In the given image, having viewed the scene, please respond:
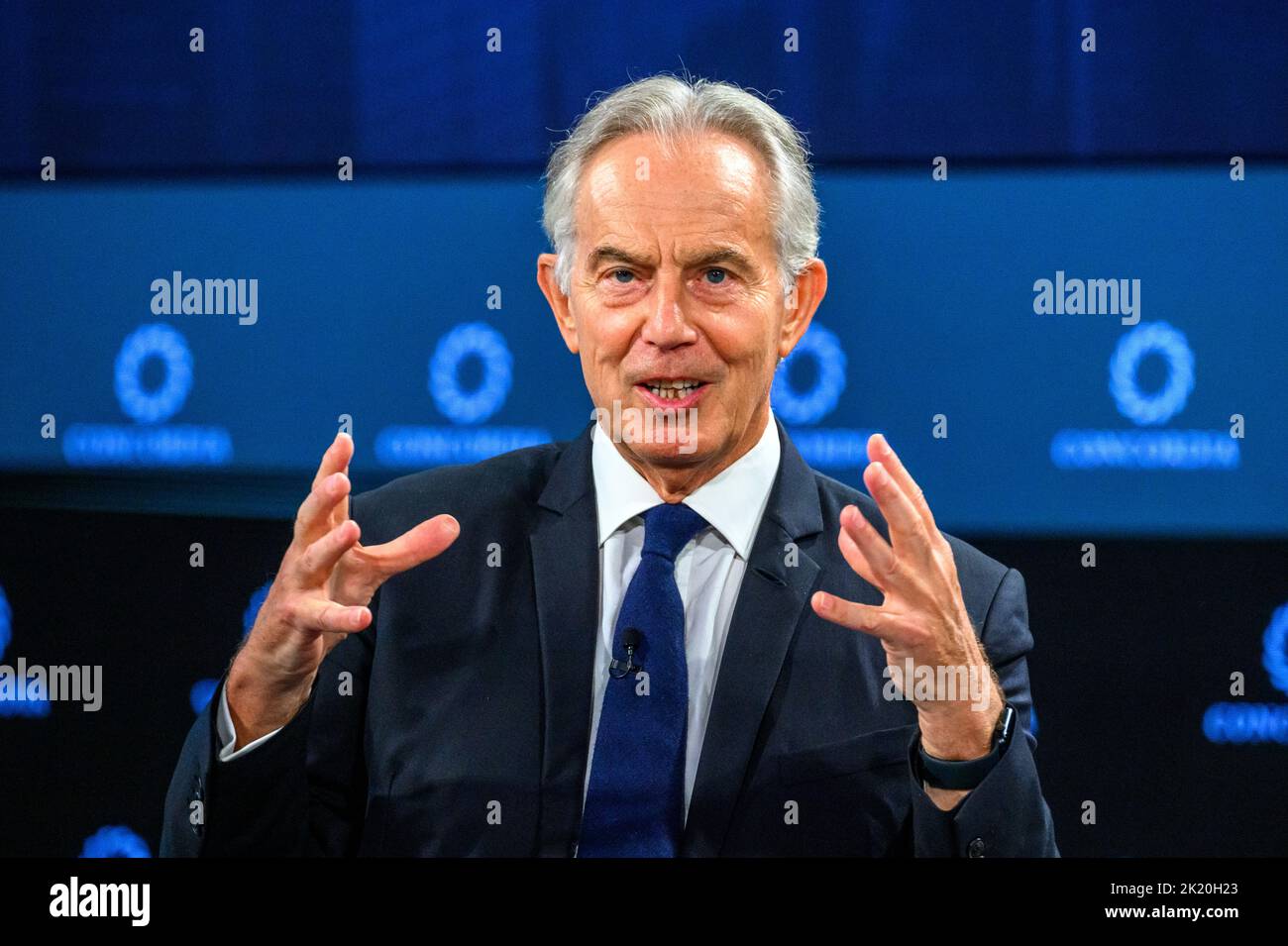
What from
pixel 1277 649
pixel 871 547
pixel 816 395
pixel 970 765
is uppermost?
pixel 816 395

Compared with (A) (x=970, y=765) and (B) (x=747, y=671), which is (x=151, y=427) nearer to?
(B) (x=747, y=671)

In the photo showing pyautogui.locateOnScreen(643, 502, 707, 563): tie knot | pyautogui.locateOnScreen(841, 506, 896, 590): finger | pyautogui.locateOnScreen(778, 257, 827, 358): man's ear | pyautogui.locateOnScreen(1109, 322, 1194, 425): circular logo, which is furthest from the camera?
pyautogui.locateOnScreen(1109, 322, 1194, 425): circular logo

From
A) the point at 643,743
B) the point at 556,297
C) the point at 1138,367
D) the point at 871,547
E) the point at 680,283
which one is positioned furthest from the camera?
the point at 1138,367

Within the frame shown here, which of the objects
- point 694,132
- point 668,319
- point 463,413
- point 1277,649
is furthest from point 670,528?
point 1277,649

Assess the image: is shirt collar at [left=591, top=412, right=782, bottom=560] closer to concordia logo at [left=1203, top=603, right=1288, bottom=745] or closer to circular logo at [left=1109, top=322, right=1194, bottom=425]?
circular logo at [left=1109, top=322, right=1194, bottom=425]

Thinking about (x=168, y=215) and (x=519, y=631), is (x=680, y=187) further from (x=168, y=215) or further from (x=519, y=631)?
(x=168, y=215)

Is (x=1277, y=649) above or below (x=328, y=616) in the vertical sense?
below

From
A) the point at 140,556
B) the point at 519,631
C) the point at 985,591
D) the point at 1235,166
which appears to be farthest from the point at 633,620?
the point at 1235,166

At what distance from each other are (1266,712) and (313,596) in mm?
1825

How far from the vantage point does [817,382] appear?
2.76 metres

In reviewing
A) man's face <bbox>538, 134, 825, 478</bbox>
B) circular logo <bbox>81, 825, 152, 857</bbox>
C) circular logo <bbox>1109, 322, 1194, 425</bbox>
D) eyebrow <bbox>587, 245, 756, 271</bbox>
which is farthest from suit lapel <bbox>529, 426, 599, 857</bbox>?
circular logo <bbox>1109, 322, 1194, 425</bbox>

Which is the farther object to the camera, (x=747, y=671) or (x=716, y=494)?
(x=716, y=494)

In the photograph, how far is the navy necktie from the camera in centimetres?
229

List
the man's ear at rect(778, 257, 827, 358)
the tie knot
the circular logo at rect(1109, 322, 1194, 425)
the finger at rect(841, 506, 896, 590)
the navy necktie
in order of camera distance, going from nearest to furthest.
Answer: the finger at rect(841, 506, 896, 590) → the navy necktie → the tie knot → the man's ear at rect(778, 257, 827, 358) → the circular logo at rect(1109, 322, 1194, 425)
